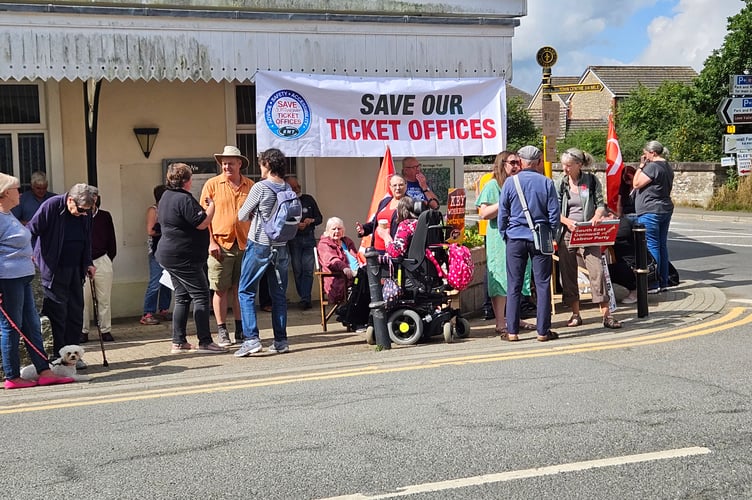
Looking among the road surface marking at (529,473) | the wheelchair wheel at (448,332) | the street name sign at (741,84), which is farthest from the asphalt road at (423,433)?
the street name sign at (741,84)

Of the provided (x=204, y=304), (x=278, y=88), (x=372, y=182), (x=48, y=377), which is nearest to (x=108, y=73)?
(x=278, y=88)

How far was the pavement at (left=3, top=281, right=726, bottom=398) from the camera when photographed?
8.21m

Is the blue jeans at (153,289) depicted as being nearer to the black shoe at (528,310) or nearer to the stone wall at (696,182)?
the black shoe at (528,310)

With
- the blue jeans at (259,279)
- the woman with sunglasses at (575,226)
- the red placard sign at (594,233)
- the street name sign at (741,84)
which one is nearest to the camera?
the blue jeans at (259,279)

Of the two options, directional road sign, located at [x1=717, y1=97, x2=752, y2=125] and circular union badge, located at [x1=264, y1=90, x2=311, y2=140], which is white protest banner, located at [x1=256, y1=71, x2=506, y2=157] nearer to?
circular union badge, located at [x1=264, y1=90, x2=311, y2=140]

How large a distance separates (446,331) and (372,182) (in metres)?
3.88

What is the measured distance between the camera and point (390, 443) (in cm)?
582

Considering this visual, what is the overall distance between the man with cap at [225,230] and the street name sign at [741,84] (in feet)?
72.0

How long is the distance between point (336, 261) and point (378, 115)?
1.92 meters

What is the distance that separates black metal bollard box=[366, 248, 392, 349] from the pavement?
0.14 m

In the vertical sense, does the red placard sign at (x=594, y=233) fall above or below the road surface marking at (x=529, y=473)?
above

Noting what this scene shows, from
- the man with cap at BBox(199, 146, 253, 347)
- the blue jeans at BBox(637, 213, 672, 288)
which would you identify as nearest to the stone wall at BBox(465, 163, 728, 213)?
the blue jeans at BBox(637, 213, 672, 288)

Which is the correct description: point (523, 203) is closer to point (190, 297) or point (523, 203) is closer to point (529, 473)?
point (190, 297)

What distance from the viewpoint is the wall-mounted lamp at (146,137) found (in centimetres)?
1160
